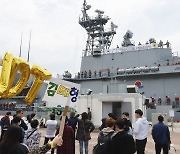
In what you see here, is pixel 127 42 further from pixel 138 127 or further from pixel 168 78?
pixel 138 127

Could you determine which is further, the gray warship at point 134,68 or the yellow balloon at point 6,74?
the gray warship at point 134,68

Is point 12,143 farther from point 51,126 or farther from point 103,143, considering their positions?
point 51,126

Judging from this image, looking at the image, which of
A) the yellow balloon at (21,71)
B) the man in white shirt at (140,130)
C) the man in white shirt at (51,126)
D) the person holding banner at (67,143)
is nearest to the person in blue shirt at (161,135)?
the man in white shirt at (140,130)

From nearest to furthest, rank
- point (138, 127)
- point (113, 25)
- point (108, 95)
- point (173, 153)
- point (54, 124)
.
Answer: point (138, 127) < point (54, 124) < point (173, 153) < point (108, 95) < point (113, 25)

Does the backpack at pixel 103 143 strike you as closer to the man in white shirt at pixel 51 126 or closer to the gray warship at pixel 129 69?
the man in white shirt at pixel 51 126

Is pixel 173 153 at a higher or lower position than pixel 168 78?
lower

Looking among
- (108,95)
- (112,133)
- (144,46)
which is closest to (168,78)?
(144,46)

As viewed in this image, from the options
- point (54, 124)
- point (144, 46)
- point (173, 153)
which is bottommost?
point (173, 153)

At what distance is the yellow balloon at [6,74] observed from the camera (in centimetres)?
475

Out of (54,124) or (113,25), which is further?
(113,25)

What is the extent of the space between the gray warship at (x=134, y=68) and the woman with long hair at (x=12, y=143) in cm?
2456

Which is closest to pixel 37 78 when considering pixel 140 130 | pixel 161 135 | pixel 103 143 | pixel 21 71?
pixel 21 71

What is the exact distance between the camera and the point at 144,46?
116 ft

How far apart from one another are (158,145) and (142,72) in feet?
86.5
